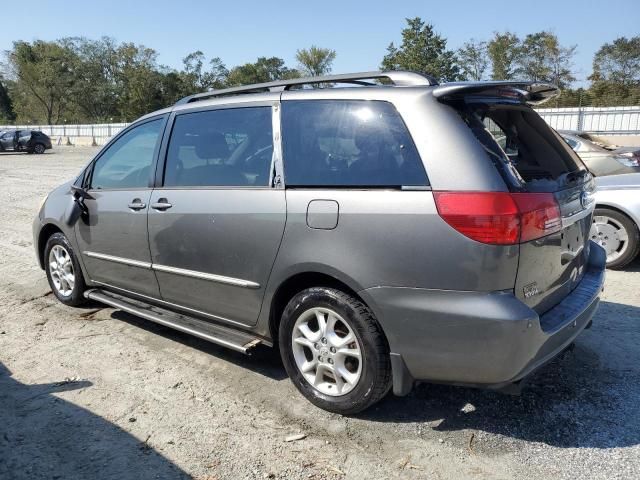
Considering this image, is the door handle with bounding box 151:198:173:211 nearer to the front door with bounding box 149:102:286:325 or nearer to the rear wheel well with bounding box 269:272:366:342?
the front door with bounding box 149:102:286:325

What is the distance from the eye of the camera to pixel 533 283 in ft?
8.71

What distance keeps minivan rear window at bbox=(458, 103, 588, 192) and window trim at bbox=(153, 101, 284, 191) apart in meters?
1.13

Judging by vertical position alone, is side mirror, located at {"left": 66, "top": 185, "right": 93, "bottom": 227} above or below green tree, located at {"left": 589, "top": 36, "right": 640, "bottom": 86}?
below

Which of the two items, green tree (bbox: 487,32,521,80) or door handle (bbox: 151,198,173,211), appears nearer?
door handle (bbox: 151,198,173,211)

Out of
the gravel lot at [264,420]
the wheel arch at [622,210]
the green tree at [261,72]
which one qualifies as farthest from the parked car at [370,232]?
the green tree at [261,72]

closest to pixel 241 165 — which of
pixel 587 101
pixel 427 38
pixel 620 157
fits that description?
pixel 620 157

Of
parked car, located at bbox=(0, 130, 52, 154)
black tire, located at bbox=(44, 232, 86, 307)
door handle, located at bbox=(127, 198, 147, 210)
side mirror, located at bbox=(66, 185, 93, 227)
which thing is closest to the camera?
door handle, located at bbox=(127, 198, 147, 210)

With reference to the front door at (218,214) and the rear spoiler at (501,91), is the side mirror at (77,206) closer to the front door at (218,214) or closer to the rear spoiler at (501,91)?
the front door at (218,214)

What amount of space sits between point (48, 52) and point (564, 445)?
83.2m

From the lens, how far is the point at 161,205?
12.6 ft

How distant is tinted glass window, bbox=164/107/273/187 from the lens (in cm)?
340

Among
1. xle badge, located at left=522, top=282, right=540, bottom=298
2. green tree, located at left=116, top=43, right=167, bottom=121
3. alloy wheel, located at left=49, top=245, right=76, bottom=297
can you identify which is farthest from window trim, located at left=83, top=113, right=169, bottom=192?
green tree, located at left=116, top=43, right=167, bottom=121

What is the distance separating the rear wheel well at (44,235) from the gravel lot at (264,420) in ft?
4.04

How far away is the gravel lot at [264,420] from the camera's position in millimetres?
2672
